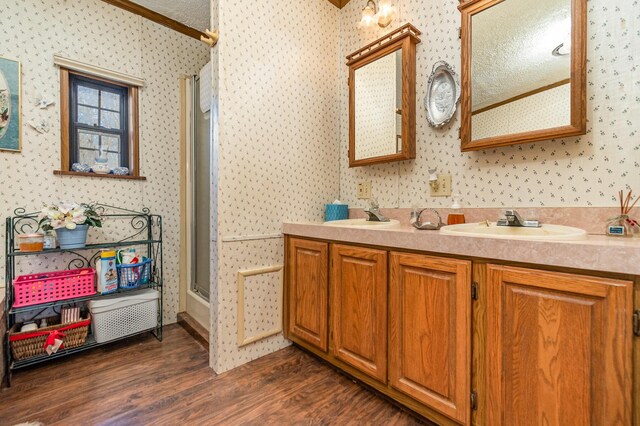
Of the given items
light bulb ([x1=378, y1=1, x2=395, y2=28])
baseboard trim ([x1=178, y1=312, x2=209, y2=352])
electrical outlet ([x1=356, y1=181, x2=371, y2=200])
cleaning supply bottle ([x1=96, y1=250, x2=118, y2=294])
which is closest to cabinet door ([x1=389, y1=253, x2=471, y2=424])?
electrical outlet ([x1=356, y1=181, x2=371, y2=200])

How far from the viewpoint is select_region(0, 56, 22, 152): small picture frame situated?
1835mm

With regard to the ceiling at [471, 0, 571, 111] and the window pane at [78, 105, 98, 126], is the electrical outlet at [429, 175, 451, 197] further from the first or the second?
the window pane at [78, 105, 98, 126]

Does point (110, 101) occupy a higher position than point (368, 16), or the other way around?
point (368, 16)

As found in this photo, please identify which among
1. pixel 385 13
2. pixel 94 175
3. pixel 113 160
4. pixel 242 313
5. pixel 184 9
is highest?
pixel 184 9

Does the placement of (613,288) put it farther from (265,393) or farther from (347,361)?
(265,393)

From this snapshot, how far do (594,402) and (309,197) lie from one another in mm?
1741

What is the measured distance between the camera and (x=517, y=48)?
4.61 feet

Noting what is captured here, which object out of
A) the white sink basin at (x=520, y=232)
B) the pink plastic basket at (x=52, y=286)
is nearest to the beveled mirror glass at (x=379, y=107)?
the white sink basin at (x=520, y=232)

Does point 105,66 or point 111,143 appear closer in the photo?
point 105,66

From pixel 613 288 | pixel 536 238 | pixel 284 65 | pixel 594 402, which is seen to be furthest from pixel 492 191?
pixel 284 65

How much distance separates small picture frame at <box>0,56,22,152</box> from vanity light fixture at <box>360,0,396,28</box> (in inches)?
92.0

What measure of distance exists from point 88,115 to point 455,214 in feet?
9.03

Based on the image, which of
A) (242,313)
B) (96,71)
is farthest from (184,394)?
(96,71)

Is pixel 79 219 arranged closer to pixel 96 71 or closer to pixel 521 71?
pixel 96 71
